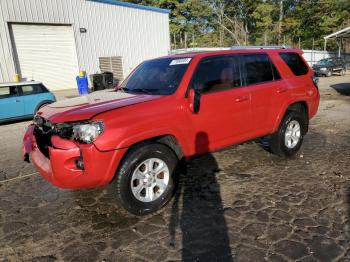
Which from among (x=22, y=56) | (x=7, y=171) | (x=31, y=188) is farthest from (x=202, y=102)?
(x=22, y=56)

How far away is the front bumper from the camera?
316 centimetres

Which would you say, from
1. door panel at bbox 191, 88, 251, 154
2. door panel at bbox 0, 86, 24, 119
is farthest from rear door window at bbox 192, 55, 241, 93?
door panel at bbox 0, 86, 24, 119

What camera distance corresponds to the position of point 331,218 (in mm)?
3445

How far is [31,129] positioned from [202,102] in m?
2.31

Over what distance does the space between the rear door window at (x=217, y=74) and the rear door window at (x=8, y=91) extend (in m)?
8.65

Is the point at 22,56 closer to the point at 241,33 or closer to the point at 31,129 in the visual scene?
the point at 31,129

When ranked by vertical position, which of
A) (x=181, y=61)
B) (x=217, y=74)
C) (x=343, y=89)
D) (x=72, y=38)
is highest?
(x=72, y=38)

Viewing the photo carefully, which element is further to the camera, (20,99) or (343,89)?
(343,89)

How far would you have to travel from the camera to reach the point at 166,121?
3635 millimetres

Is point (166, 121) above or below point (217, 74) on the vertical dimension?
below

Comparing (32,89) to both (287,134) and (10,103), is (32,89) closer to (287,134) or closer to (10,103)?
(10,103)

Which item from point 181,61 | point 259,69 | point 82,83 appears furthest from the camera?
point 82,83

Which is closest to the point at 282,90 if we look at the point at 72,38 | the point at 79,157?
the point at 79,157

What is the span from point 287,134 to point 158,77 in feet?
8.31
